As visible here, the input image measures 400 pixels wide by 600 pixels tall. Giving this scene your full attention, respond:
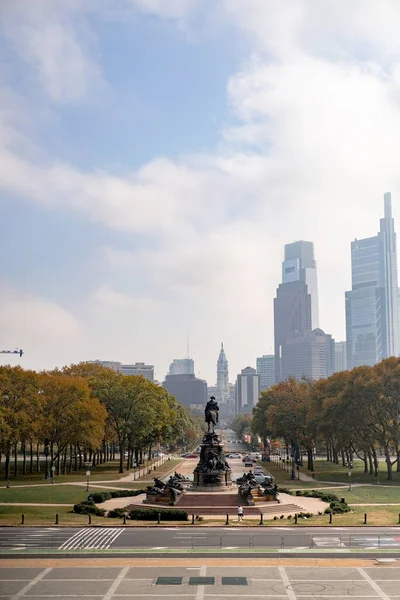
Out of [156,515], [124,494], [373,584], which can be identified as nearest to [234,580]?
[373,584]

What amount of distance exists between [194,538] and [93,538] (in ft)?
22.9

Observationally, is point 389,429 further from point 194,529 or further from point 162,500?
point 194,529

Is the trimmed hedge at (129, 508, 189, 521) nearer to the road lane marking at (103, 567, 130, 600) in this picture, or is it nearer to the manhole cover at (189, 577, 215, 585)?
the road lane marking at (103, 567, 130, 600)

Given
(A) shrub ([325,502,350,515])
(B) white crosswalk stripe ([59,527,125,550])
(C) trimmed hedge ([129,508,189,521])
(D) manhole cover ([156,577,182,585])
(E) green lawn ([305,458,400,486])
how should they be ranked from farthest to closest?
(E) green lawn ([305,458,400,486]), (A) shrub ([325,502,350,515]), (C) trimmed hedge ([129,508,189,521]), (B) white crosswalk stripe ([59,527,125,550]), (D) manhole cover ([156,577,182,585])

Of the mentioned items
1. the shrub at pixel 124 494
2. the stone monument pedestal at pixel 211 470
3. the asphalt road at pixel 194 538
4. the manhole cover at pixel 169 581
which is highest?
the stone monument pedestal at pixel 211 470

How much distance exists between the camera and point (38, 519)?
59219mm

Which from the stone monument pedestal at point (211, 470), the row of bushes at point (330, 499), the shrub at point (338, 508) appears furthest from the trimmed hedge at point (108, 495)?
the shrub at point (338, 508)

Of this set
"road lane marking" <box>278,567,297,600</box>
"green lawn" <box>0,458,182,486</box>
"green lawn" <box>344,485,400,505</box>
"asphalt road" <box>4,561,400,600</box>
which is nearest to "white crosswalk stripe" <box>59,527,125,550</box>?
"asphalt road" <box>4,561,400,600</box>

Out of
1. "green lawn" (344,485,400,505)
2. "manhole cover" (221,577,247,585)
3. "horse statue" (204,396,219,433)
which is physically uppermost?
"horse statue" (204,396,219,433)

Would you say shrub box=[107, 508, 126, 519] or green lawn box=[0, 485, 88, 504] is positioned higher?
shrub box=[107, 508, 126, 519]

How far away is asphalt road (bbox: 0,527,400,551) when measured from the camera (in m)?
46.2

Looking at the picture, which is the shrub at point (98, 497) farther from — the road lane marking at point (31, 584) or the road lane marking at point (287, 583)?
the road lane marking at point (287, 583)

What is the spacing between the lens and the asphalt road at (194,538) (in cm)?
4622

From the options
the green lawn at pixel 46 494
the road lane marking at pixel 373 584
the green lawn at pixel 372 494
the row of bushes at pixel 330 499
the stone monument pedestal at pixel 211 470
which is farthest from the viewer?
the stone monument pedestal at pixel 211 470
